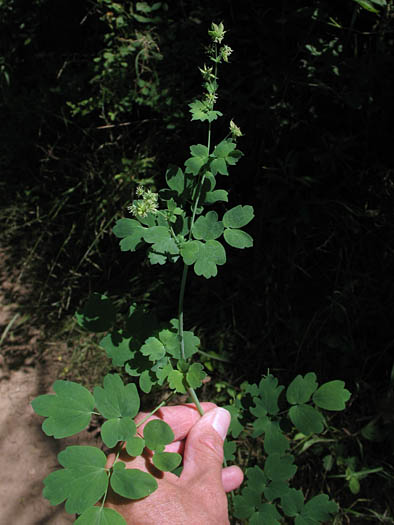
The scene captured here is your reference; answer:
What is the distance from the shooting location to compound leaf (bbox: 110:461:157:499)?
108cm

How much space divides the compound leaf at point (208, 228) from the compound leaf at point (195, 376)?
37cm

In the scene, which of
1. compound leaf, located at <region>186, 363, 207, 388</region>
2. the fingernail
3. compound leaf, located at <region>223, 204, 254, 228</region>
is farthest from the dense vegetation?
compound leaf, located at <region>186, 363, 207, 388</region>

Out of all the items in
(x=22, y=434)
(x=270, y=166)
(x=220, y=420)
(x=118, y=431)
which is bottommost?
(x=22, y=434)

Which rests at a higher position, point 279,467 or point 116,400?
point 116,400

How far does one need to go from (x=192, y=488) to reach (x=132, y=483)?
338mm

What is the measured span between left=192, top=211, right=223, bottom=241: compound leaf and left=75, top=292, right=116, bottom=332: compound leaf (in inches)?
17.4

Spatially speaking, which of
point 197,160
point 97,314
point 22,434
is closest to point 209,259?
point 197,160

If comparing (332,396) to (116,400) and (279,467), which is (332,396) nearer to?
(279,467)

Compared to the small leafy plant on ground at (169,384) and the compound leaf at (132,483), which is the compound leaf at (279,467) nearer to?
the small leafy plant on ground at (169,384)

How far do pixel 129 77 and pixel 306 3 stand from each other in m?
1.03

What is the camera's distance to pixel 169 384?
4.04ft

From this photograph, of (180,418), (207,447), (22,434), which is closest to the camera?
(207,447)

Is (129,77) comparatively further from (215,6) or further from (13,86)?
(13,86)

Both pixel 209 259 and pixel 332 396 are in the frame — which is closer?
pixel 209 259
